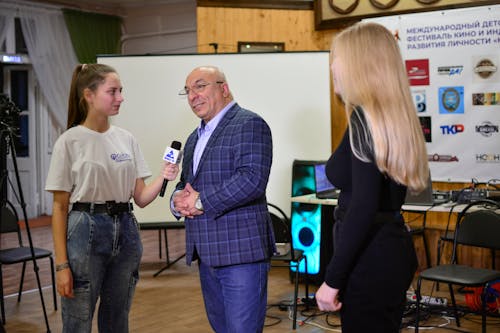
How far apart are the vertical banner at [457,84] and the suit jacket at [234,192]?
11.2 ft

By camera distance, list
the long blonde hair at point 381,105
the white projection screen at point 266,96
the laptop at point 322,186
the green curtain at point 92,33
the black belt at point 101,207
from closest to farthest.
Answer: the long blonde hair at point 381,105 → the black belt at point 101,207 → the laptop at point 322,186 → the white projection screen at point 266,96 → the green curtain at point 92,33

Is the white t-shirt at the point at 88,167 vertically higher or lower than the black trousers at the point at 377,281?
higher

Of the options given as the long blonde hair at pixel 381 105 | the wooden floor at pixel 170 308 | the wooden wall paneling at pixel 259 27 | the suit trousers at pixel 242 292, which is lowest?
the wooden floor at pixel 170 308

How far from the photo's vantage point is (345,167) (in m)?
1.77

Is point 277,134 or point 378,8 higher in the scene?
point 378,8

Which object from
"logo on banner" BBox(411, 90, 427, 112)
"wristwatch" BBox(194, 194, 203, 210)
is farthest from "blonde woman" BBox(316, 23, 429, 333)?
"logo on banner" BBox(411, 90, 427, 112)

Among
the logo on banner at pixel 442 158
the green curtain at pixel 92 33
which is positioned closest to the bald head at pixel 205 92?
the logo on banner at pixel 442 158

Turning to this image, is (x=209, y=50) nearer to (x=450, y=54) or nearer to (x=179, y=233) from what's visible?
(x=450, y=54)

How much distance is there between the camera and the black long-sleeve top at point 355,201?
1.67 m

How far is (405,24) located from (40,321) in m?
→ 3.85

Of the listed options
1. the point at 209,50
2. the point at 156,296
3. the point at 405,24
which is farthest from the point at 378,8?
the point at 156,296

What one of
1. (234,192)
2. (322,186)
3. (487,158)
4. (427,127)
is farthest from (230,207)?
(427,127)

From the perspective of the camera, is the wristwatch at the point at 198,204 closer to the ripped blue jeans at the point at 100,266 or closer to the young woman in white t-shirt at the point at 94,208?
the young woman in white t-shirt at the point at 94,208

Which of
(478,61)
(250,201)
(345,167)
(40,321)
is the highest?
(478,61)
